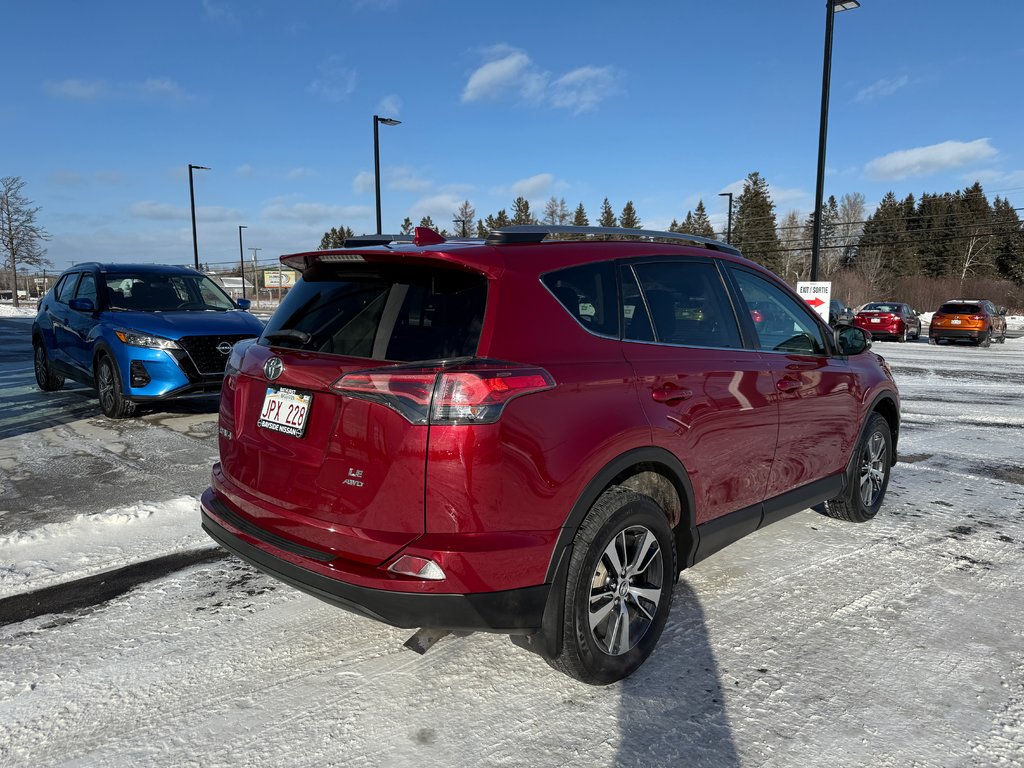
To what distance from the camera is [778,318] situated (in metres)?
4.13

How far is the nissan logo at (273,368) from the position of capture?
2.80m

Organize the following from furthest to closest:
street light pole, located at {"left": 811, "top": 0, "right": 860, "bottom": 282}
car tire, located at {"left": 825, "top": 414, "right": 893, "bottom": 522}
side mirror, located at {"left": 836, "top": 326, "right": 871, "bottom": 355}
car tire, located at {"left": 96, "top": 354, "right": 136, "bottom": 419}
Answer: street light pole, located at {"left": 811, "top": 0, "right": 860, "bottom": 282} → car tire, located at {"left": 96, "top": 354, "right": 136, "bottom": 419} → car tire, located at {"left": 825, "top": 414, "right": 893, "bottom": 522} → side mirror, located at {"left": 836, "top": 326, "right": 871, "bottom": 355}

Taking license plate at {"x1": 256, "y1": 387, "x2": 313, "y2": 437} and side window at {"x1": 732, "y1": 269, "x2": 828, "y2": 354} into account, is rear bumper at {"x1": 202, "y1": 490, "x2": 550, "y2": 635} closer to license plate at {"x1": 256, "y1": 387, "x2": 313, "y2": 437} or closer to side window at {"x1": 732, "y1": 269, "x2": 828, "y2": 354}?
license plate at {"x1": 256, "y1": 387, "x2": 313, "y2": 437}

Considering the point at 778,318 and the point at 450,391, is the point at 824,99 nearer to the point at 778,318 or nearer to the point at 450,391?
the point at 778,318

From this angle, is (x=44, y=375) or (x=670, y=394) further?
(x=44, y=375)

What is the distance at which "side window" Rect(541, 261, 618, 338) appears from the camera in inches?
110

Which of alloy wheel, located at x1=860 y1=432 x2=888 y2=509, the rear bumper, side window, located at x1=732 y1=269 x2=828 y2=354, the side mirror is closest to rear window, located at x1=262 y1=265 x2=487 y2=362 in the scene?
the rear bumper

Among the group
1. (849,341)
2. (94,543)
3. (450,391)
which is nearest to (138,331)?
(94,543)

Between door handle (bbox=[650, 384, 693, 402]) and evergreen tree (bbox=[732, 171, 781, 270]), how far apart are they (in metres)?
78.0

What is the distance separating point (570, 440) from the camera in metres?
2.54

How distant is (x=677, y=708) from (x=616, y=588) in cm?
49

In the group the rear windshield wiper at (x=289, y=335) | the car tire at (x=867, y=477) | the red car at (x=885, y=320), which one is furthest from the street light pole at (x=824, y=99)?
the rear windshield wiper at (x=289, y=335)

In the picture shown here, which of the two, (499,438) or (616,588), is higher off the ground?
(499,438)

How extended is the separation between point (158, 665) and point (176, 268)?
728 cm
